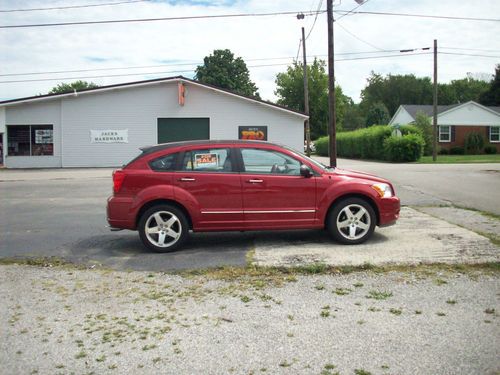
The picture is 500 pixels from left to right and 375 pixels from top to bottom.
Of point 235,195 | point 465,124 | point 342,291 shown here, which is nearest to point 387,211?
point 235,195

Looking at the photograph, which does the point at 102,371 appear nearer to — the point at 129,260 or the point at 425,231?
the point at 129,260

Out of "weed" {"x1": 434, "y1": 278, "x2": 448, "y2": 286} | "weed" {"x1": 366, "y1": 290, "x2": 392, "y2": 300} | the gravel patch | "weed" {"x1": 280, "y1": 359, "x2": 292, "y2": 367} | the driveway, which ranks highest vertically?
the driveway

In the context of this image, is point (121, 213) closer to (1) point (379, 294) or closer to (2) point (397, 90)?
(1) point (379, 294)

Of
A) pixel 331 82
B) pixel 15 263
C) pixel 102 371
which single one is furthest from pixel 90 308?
pixel 331 82

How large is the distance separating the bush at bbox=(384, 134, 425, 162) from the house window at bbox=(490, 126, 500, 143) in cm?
1930

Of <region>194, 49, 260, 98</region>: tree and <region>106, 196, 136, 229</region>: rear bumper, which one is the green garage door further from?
<region>194, 49, 260, 98</region>: tree

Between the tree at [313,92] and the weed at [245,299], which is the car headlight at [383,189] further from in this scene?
the tree at [313,92]

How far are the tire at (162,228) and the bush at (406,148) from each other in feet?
99.0

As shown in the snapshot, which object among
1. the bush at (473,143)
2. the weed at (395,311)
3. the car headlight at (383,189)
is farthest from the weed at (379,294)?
the bush at (473,143)

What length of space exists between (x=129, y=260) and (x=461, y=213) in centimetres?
678

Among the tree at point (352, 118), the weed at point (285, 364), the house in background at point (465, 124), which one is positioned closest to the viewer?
the weed at point (285, 364)

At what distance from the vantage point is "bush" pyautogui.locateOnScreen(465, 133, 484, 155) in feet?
158

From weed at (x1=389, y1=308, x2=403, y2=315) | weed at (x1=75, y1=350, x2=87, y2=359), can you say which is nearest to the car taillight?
weed at (x1=75, y1=350, x2=87, y2=359)

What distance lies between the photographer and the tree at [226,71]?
69.1 m
